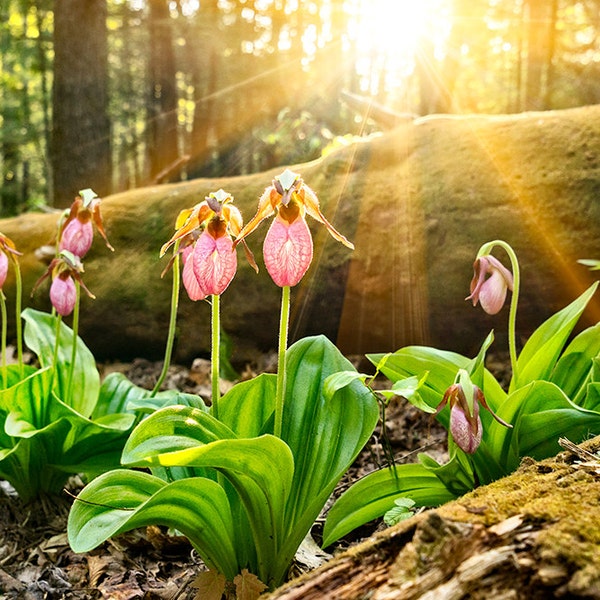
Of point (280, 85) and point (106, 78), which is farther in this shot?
point (280, 85)

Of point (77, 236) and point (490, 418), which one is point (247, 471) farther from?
point (77, 236)

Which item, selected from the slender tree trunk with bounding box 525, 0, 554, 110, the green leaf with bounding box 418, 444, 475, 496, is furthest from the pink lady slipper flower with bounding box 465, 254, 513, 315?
the slender tree trunk with bounding box 525, 0, 554, 110

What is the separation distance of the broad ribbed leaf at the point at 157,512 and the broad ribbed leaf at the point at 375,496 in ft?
1.04

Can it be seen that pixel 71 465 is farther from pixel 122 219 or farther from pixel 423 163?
pixel 423 163

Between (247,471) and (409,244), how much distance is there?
2.19 m

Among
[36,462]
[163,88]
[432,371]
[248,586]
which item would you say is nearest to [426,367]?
[432,371]

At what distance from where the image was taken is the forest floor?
1.89m

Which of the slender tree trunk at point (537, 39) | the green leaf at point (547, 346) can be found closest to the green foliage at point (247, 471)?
the green leaf at point (547, 346)

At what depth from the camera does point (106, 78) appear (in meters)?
7.17

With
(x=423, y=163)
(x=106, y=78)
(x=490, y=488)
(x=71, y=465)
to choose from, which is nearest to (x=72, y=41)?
(x=106, y=78)

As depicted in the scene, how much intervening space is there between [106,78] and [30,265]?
3.79 meters

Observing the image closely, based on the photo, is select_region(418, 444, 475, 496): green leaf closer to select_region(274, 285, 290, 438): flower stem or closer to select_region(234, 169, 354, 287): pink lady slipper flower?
select_region(274, 285, 290, 438): flower stem

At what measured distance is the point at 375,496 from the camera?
181 cm

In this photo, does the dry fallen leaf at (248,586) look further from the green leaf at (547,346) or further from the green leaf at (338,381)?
the green leaf at (547,346)
